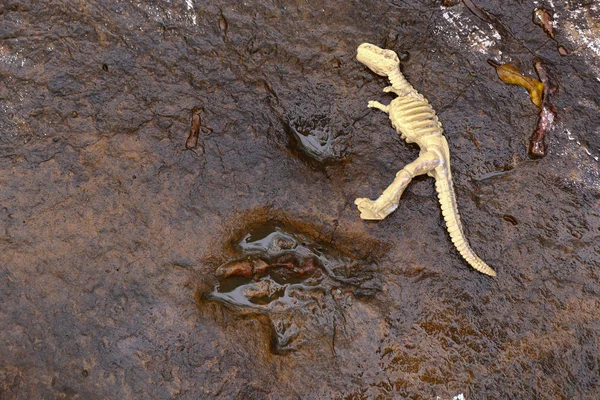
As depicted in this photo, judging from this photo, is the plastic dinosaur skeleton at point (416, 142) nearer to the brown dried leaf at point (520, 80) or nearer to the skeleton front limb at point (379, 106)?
the skeleton front limb at point (379, 106)

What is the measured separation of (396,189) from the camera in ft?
13.9

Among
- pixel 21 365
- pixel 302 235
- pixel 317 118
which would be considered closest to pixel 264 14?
pixel 317 118

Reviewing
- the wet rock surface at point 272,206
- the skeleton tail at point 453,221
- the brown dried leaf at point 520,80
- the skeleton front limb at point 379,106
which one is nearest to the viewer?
the wet rock surface at point 272,206

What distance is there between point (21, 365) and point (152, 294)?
114 cm

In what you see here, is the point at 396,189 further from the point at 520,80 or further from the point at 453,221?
the point at 520,80

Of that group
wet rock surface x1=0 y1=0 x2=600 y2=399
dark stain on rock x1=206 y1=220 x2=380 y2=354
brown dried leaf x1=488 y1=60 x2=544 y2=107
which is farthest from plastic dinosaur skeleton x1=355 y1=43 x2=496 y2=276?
brown dried leaf x1=488 y1=60 x2=544 y2=107

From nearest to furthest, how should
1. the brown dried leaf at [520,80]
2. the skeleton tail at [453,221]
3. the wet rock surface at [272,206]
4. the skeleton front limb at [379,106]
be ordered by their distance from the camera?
the wet rock surface at [272,206], the skeleton tail at [453,221], the skeleton front limb at [379,106], the brown dried leaf at [520,80]

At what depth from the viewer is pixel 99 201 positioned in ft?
13.9

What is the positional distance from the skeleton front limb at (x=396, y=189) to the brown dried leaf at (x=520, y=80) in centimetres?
122

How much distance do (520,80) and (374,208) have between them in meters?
1.97

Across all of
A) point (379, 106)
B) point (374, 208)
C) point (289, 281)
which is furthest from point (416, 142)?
point (289, 281)

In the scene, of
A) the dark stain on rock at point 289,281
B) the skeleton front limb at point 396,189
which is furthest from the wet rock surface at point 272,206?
the skeleton front limb at point 396,189

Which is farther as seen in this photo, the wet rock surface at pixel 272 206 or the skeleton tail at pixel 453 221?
the skeleton tail at pixel 453 221

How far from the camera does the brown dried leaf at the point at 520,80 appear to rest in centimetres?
473
